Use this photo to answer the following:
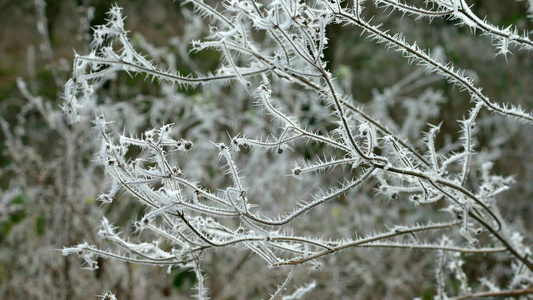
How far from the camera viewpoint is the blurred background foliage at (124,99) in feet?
8.20

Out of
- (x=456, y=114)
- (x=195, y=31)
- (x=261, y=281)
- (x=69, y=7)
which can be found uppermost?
(x=69, y=7)

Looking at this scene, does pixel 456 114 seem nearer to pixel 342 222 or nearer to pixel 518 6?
pixel 518 6

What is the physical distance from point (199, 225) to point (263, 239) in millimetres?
160

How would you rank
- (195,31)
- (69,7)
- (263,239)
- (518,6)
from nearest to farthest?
1. (263,239)
2. (195,31)
3. (518,6)
4. (69,7)

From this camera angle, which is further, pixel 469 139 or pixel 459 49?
pixel 459 49

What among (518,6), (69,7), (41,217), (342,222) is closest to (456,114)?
(518,6)

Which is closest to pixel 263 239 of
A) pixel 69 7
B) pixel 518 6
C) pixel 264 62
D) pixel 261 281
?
pixel 264 62

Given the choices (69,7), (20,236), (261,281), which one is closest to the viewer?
(20,236)

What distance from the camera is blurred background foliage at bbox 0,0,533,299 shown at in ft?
8.20

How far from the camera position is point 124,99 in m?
4.73

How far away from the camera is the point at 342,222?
3.75m

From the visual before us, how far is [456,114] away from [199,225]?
5.80 meters

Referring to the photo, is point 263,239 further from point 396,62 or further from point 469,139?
point 396,62

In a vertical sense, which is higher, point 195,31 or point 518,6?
point 518,6
